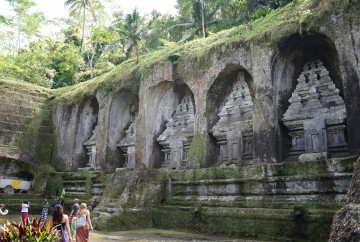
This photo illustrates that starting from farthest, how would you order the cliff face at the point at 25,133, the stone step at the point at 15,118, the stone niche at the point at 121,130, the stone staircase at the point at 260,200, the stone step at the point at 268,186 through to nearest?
1. the stone step at the point at 15,118
2. the cliff face at the point at 25,133
3. the stone niche at the point at 121,130
4. the stone step at the point at 268,186
5. the stone staircase at the point at 260,200

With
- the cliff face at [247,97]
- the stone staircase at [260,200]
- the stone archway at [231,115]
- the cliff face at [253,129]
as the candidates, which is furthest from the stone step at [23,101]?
the stone staircase at [260,200]

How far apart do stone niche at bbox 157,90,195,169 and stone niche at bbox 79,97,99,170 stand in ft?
15.7

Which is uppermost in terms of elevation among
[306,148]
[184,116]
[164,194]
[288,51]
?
[288,51]

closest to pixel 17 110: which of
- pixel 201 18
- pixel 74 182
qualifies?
pixel 74 182

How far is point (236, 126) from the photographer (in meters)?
12.7

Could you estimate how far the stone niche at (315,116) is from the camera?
10.4 m

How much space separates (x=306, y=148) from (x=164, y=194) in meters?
4.72

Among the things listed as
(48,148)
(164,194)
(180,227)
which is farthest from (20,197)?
(180,227)

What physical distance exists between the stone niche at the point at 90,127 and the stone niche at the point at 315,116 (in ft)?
35.2

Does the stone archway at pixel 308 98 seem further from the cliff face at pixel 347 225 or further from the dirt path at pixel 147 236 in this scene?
the cliff face at pixel 347 225

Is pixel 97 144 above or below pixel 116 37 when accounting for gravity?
below

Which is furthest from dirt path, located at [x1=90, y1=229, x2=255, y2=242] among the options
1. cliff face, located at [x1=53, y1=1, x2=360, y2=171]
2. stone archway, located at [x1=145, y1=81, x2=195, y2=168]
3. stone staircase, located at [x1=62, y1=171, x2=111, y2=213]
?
stone archway, located at [x1=145, y1=81, x2=195, y2=168]

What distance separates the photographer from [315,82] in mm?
11438

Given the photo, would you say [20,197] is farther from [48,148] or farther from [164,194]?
[164,194]
